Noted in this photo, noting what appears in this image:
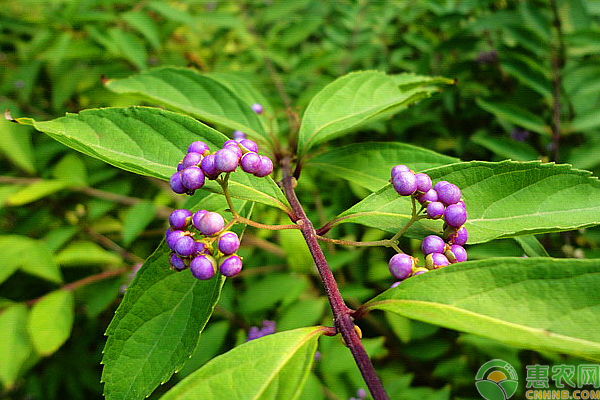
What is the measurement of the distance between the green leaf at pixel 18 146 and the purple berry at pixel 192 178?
2.34 m

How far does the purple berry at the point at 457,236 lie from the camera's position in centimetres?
120

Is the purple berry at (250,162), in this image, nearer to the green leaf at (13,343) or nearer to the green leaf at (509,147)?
the green leaf at (509,147)

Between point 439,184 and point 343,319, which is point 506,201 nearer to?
point 439,184

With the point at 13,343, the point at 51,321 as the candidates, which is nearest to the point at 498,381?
the point at 51,321

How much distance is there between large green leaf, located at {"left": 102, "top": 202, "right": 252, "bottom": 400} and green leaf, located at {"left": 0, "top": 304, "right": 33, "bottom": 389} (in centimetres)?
171

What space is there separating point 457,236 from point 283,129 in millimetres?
1802

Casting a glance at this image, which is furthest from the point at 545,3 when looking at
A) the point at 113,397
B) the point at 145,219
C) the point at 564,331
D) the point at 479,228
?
the point at 113,397

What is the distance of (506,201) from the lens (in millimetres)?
1262

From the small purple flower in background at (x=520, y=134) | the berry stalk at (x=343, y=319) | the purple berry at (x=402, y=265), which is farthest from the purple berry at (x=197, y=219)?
the small purple flower in background at (x=520, y=134)

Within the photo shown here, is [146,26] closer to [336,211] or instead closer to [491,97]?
[336,211]

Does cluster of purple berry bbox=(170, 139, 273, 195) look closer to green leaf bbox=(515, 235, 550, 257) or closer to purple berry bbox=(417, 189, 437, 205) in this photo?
purple berry bbox=(417, 189, 437, 205)

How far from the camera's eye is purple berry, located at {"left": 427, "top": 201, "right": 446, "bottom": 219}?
1.18 metres

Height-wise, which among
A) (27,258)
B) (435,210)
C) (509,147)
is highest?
(435,210)

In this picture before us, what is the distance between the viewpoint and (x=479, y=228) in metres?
1.25
